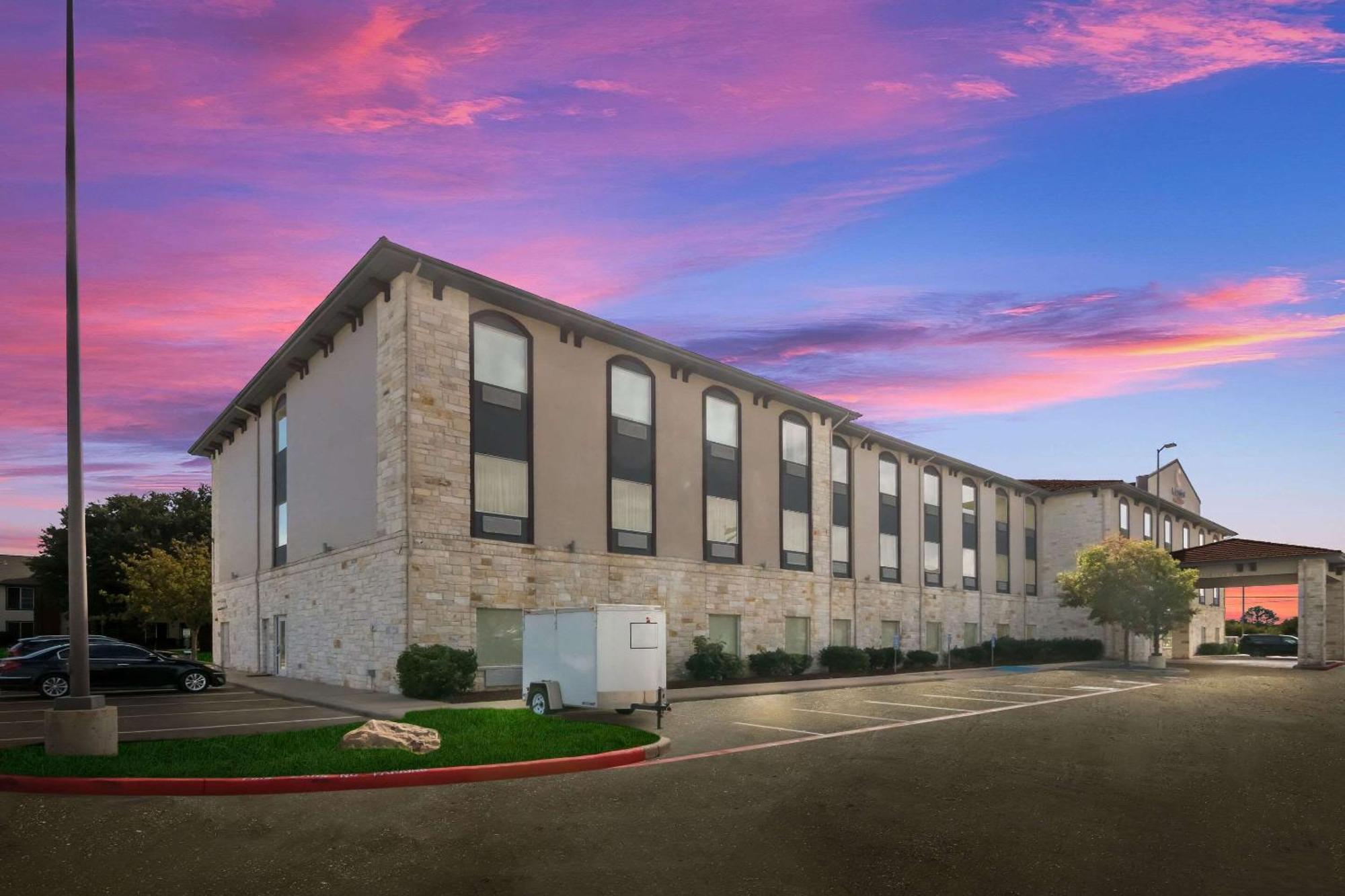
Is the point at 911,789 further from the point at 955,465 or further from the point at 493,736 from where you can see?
the point at 955,465

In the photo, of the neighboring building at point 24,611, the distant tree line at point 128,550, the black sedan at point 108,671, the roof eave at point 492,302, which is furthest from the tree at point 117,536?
the black sedan at point 108,671

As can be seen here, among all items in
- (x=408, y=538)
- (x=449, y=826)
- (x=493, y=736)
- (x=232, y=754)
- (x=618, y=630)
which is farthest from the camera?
(x=408, y=538)

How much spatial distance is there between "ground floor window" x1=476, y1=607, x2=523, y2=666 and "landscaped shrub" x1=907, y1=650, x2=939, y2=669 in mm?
21050

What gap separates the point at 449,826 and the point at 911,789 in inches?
218

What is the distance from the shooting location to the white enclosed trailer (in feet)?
61.7

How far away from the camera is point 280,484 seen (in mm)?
36656

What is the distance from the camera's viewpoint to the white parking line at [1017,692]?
2877 cm

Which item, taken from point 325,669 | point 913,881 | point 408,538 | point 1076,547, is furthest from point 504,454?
point 1076,547

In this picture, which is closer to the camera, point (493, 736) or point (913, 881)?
point (913, 881)

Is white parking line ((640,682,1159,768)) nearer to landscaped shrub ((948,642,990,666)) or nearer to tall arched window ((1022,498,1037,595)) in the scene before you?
landscaped shrub ((948,642,990,666))

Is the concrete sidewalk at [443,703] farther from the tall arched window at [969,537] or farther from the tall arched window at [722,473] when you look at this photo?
the tall arched window at [969,537]

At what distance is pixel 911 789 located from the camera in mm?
11945

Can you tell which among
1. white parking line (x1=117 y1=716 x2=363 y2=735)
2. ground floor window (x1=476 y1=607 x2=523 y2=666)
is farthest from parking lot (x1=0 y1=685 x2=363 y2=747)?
ground floor window (x1=476 y1=607 x2=523 y2=666)

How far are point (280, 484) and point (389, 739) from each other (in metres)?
25.1
